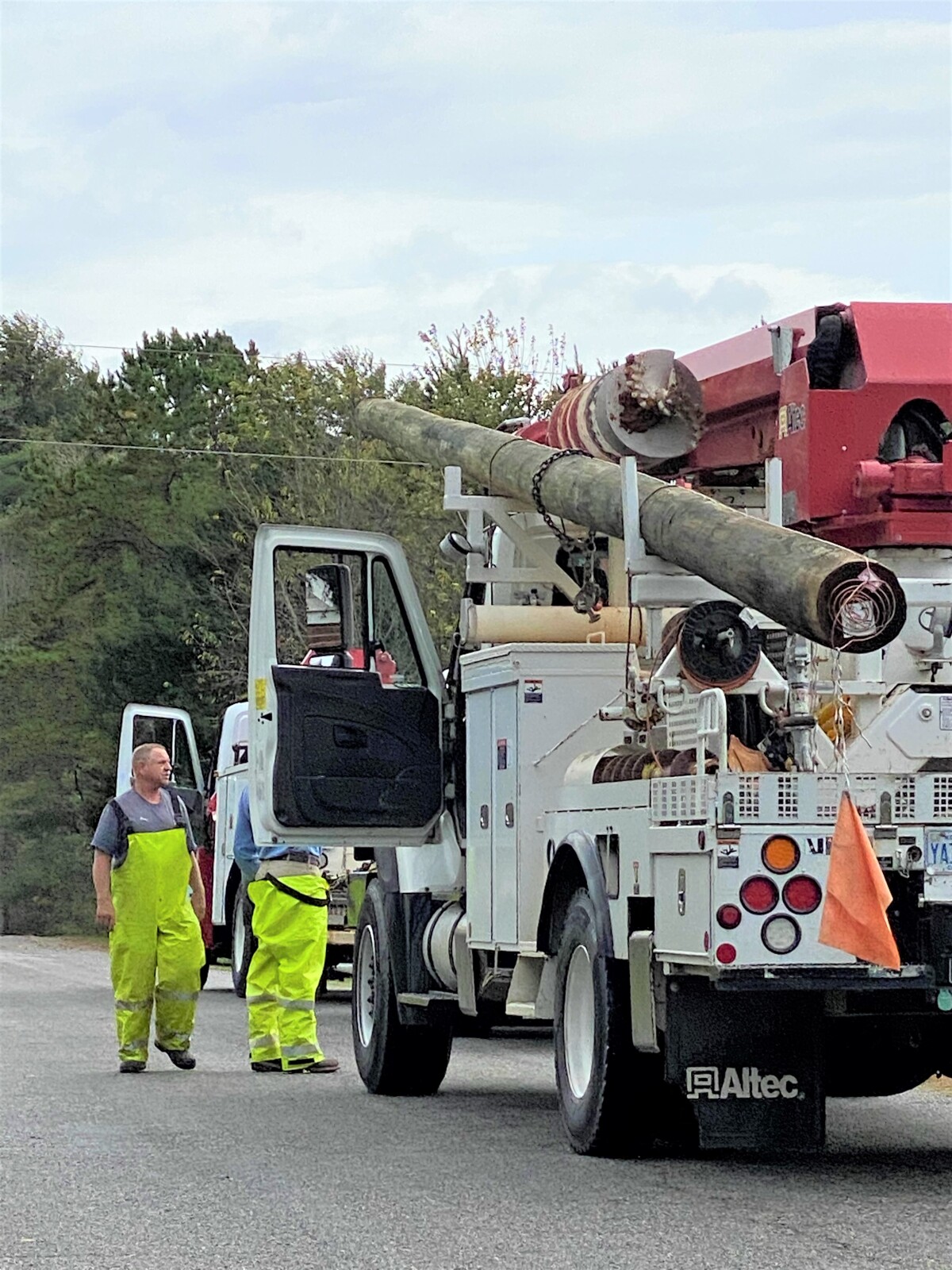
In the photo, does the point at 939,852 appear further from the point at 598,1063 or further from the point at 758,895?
the point at 598,1063

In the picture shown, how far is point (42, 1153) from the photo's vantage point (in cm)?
1020

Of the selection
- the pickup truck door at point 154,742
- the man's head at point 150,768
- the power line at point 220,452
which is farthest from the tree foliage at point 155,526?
the man's head at point 150,768

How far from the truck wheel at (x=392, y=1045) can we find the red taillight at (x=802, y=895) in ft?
14.7

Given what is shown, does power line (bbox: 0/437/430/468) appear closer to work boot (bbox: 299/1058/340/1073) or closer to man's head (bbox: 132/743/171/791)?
man's head (bbox: 132/743/171/791)

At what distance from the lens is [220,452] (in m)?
48.6

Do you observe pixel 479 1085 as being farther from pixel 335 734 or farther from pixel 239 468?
pixel 239 468

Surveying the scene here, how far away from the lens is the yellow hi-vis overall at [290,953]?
13.8 meters

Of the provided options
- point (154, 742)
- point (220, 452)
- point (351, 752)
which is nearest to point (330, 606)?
point (351, 752)

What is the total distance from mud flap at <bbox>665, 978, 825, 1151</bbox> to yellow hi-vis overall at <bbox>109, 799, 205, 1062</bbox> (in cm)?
547

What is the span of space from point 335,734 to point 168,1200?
3.86 m

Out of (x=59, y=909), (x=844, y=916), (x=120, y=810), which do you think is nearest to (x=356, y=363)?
(x=59, y=909)

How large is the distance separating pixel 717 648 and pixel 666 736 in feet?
1.68

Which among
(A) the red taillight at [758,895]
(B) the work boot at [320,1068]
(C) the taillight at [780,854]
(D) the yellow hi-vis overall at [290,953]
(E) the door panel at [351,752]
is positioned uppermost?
(E) the door panel at [351,752]

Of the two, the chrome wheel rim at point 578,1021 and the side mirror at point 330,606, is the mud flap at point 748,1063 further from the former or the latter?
the side mirror at point 330,606
